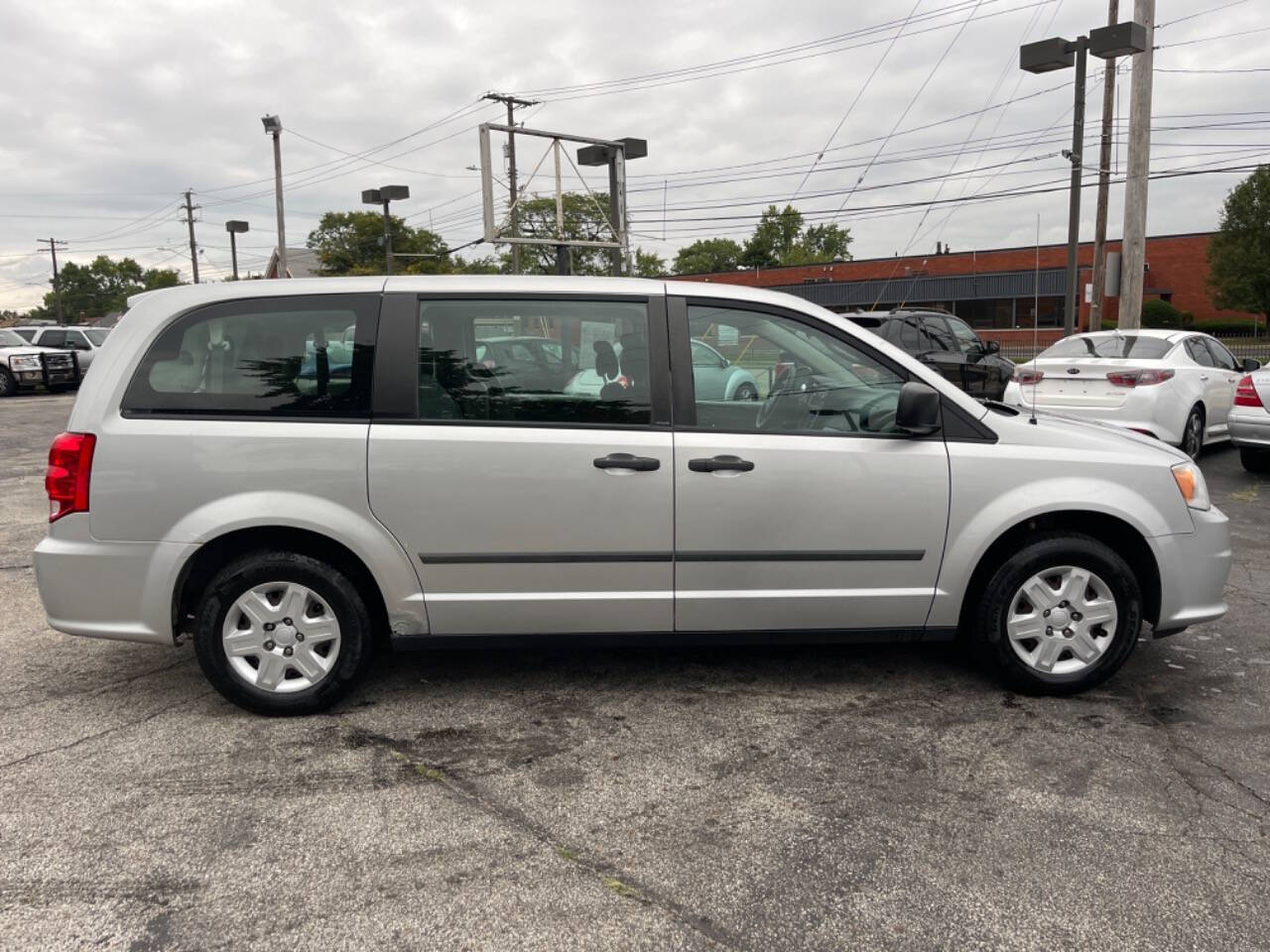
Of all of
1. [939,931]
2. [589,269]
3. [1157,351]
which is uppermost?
[589,269]

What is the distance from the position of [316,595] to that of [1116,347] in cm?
917

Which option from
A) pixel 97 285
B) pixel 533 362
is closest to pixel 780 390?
pixel 533 362

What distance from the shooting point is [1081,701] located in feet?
13.4

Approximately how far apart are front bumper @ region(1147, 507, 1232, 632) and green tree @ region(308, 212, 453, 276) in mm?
73095

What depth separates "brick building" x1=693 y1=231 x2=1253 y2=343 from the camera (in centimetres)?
4462

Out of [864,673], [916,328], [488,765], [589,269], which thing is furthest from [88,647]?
[589,269]

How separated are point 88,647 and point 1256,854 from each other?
16.6 feet

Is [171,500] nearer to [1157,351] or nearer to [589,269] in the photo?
[1157,351]

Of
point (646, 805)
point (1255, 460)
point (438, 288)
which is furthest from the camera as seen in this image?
point (1255, 460)

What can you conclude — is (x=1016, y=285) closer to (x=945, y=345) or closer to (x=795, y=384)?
(x=945, y=345)

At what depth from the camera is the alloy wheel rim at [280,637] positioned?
12.7ft

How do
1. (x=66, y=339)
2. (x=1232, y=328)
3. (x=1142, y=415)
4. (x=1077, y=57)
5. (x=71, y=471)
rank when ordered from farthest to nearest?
(x=1232, y=328)
(x=66, y=339)
(x=1077, y=57)
(x=1142, y=415)
(x=71, y=471)

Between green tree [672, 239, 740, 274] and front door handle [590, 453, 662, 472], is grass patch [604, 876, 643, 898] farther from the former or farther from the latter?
green tree [672, 239, 740, 274]

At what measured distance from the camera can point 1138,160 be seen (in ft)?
49.2
